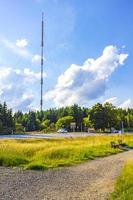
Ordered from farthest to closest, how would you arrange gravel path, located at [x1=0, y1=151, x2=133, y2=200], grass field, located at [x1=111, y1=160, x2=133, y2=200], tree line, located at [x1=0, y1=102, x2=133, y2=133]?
tree line, located at [x1=0, y1=102, x2=133, y2=133] < gravel path, located at [x1=0, y1=151, x2=133, y2=200] < grass field, located at [x1=111, y1=160, x2=133, y2=200]

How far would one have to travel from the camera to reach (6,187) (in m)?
13.3

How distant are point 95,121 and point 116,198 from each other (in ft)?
341

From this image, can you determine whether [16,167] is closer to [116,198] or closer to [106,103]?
[116,198]

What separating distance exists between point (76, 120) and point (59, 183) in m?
143

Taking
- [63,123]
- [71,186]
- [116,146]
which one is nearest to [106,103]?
[63,123]

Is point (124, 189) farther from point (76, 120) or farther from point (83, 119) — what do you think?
point (76, 120)

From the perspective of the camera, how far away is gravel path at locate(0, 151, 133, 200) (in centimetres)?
1196

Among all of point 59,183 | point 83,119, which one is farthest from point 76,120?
point 59,183

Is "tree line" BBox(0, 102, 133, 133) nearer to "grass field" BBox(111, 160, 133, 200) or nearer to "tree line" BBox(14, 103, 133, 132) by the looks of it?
"tree line" BBox(14, 103, 133, 132)

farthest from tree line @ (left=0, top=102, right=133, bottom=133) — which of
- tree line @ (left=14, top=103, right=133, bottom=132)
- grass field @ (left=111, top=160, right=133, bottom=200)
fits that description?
grass field @ (left=111, top=160, right=133, bottom=200)

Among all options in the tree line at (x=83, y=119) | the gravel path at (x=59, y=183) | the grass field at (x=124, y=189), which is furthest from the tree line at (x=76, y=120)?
the grass field at (x=124, y=189)

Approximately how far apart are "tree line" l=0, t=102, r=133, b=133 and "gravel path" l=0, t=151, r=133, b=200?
76.7 m

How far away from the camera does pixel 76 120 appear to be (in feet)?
517

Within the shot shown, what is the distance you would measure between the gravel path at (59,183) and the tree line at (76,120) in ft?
252
